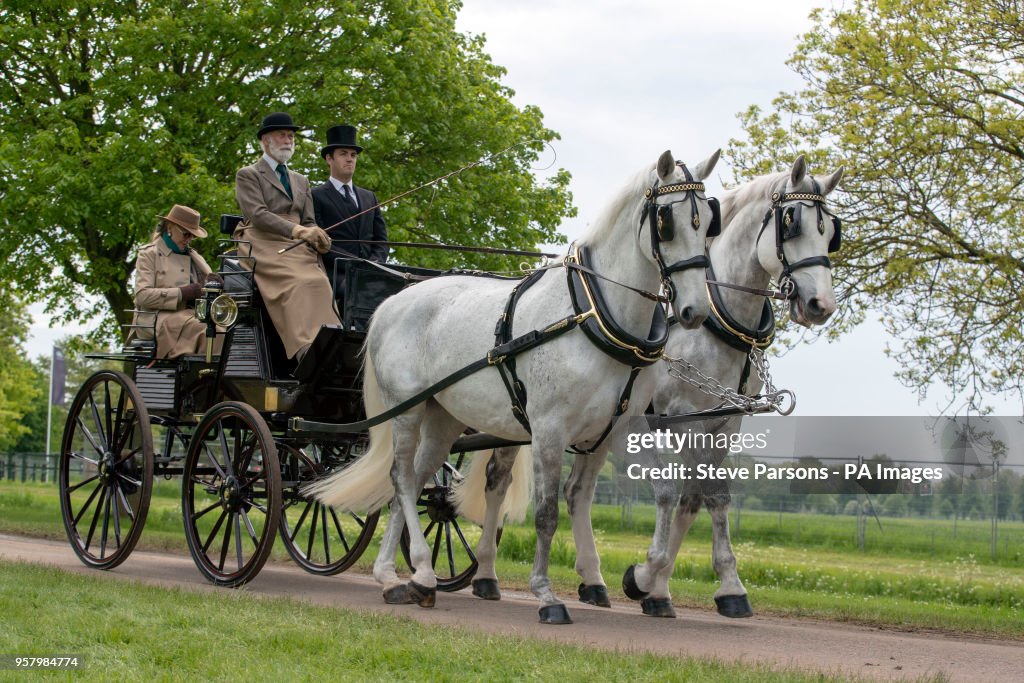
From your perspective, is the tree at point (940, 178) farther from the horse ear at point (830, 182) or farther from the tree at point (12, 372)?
the tree at point (12, 372)

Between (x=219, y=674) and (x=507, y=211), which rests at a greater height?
(x=507, y=211)

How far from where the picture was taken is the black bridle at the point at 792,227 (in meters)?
7.35

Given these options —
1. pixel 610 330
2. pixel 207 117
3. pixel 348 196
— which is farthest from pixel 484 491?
pixel 207 117

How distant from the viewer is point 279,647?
19.5ft

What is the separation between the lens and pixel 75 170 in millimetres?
16938

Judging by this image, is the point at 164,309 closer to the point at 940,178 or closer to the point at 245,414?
the point at 245,414

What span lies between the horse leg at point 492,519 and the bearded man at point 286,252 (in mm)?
1562

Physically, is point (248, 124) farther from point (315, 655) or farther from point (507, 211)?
point (315, 655)

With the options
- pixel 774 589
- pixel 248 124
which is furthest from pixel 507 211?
pixel 774 589

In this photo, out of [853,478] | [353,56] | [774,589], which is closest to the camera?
[853,478]

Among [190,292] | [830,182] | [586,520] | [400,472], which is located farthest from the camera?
[190,292]

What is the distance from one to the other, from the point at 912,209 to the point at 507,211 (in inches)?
295

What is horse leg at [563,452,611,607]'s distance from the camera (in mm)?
7945

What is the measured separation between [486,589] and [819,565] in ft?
18.9
